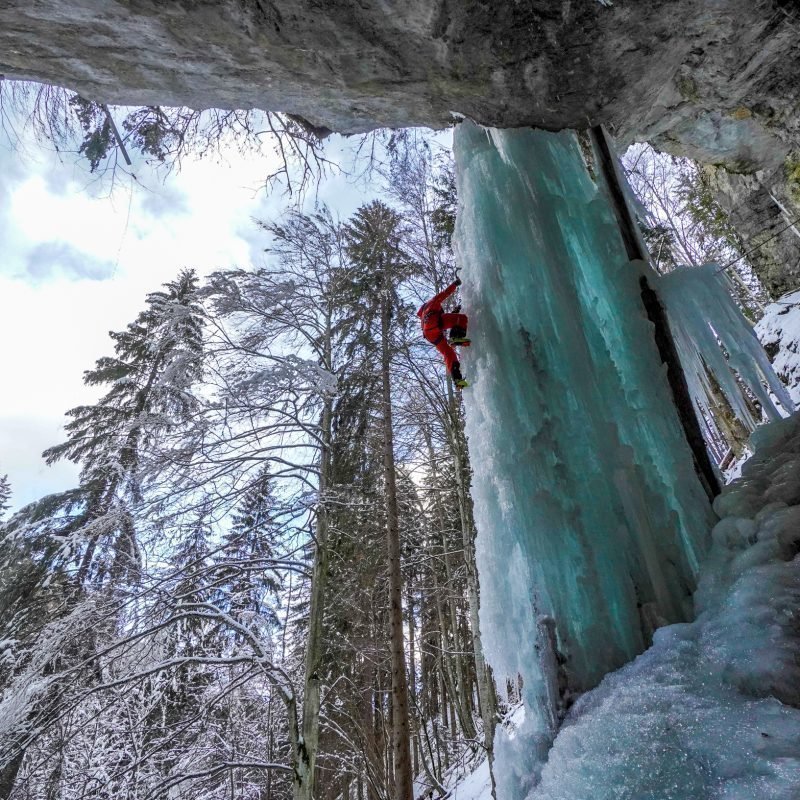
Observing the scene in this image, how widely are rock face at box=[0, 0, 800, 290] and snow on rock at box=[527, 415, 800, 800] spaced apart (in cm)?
307

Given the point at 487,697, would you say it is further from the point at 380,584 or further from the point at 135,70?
the point at 135,70

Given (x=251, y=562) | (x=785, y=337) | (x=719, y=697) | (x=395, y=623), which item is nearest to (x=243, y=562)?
(x=251, y=562)

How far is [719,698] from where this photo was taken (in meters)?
1.29

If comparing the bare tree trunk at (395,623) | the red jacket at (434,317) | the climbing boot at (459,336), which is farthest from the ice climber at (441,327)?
the bare tree trunk at (395,623)

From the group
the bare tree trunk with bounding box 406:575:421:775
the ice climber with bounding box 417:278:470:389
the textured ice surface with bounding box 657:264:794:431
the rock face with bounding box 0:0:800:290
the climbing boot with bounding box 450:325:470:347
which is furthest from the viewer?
the bare tree trunk with bounding box 406:575:421:775

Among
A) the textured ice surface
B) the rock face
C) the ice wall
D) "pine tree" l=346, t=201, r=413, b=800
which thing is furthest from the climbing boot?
Answer: "pine tree" l=346, t=201, r=413, b=800

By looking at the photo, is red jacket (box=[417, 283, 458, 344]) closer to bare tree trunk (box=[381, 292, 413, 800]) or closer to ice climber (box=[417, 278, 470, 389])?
ice climber (box=[417, 278, 470, 389])

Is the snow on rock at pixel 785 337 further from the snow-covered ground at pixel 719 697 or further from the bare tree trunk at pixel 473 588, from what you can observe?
the bare tree trunk at pixel 473 588

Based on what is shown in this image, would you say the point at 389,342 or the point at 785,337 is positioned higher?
the point at 389,342

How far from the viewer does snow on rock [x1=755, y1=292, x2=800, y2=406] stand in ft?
15.1

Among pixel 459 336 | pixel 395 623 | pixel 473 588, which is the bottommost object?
pixel 395 623

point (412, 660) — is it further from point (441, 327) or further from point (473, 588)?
point (441, 327)

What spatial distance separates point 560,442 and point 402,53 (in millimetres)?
2860

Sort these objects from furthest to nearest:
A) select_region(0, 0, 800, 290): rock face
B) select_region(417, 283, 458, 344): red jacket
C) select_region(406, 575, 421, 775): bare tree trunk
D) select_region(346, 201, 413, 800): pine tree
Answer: select_region(406, 575, 421, 775): bare tree trunk → select_region(346, 201, 413, 800): pine tree → select_region(417, 283, 458, 344): red jacket → select_region(0, 0, 800, 290): rock face
